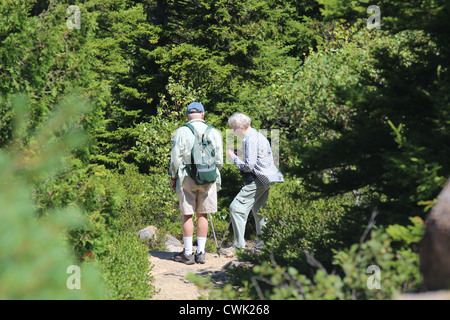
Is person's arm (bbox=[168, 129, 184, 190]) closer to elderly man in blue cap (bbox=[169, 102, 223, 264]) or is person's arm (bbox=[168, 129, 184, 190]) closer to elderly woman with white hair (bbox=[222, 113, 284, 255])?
elderly man in blue cap (bbox=[169, 102, 223, 264])

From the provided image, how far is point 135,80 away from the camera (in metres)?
16.1

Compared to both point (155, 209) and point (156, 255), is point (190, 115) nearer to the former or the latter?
point (156, 255)

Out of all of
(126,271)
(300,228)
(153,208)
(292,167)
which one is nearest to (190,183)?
(300,228)

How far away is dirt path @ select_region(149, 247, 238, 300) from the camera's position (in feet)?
19.0

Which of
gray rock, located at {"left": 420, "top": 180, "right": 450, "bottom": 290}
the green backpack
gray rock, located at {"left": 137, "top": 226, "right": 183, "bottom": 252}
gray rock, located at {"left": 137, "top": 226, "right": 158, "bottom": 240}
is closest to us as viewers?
gray rock, located at {"left": 420, "top": 180, "right": 450, "bottom": 290}

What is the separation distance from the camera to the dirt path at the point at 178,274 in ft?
19.0

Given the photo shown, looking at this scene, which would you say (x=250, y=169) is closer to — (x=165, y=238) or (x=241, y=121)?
(x=241, y=121)

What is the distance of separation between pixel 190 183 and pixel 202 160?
16.1 inches

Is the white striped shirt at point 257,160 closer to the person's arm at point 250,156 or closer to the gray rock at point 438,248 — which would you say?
the person's arm at point 250,156

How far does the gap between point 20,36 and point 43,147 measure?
51.0 inches

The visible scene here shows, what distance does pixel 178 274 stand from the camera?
6.59 meters

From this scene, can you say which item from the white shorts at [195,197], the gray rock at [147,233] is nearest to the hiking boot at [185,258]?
the white shorts at [195,197]

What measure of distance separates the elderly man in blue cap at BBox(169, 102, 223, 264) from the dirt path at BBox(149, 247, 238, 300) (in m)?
0.21

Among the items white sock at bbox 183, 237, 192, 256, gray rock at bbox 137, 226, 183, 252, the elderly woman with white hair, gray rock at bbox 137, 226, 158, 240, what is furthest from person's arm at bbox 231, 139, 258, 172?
gray rock at bbox 137, 226, 158, 240
